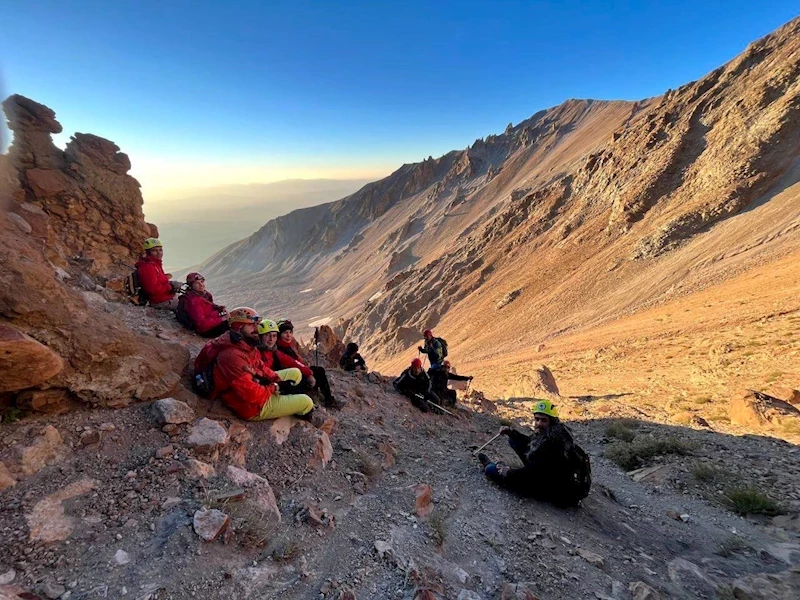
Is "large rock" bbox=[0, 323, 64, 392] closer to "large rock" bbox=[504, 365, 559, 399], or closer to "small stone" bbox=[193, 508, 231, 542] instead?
"small stone" bbox=[193, 508, 231, 542]

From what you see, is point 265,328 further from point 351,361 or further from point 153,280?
point 351,361

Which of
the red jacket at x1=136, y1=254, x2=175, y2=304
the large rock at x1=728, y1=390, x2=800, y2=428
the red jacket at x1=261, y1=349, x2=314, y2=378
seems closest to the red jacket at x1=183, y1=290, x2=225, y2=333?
the red jacket at x1=136, y1=254, x2=175, y2=304

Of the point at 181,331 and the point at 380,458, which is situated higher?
the point at 181,331

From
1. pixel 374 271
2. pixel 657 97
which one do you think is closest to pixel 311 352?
pixel 374 271

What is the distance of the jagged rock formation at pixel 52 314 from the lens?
387 cm

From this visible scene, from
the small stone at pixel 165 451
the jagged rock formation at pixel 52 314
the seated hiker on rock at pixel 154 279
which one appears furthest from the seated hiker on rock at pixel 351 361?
the small stone at pixel 165 451

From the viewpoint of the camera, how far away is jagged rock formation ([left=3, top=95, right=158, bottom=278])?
9375 millimetres

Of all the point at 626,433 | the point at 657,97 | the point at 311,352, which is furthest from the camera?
the point at 657,97

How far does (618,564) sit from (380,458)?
301 centimetres

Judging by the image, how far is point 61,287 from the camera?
440cm

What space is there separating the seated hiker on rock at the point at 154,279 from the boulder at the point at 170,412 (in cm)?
429

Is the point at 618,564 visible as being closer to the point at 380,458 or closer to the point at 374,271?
the point at 380,458

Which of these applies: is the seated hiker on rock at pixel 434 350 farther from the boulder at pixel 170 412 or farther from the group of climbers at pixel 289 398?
the boulder at pixel 170 412

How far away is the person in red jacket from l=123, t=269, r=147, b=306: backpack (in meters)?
3.88
